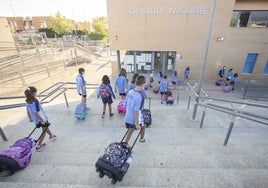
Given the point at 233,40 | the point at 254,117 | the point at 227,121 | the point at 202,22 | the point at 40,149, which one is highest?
the point at 202,22

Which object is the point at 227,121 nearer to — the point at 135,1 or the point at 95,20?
the point at 135,1

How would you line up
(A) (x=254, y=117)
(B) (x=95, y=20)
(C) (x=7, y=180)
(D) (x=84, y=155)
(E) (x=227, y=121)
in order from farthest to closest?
(B) (x=95, y=20) → (E) (x=227, y=121) → (D) (x=84, y=155) → (A) (x=254, y=117) → (C) (x=7, y=180)

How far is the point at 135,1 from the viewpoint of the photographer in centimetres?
1065

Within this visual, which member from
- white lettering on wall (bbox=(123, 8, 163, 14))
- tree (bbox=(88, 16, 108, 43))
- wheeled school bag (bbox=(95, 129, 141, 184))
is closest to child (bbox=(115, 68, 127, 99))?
wheeled school bag (bbox=(95, 129, 141, 184))

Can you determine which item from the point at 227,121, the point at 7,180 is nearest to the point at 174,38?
the point at 227,121

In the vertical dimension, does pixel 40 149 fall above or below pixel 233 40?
below

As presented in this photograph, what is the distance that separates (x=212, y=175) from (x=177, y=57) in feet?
34.9

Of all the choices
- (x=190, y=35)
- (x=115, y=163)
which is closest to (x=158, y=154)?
(x=115, y=163)

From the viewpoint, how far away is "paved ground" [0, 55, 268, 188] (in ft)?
8.28

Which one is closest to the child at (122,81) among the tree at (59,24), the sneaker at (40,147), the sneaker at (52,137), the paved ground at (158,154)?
the paved ground at (158,154)

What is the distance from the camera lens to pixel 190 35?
11391 mm

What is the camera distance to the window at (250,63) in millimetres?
12059

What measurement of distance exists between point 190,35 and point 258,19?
5.07 m

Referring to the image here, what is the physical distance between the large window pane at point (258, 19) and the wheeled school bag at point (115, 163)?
13.9m
